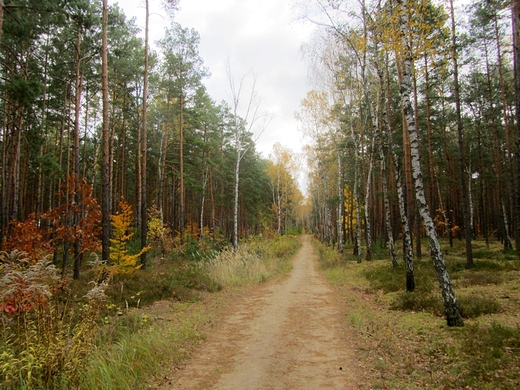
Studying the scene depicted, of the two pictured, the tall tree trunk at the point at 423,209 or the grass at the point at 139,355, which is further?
the tall tree trunk at the point at 423,209

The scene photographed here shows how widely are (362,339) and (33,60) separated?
16383 millimetres

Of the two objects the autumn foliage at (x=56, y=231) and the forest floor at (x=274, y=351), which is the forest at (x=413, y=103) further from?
the autumn foliage at (x=56, y=231)

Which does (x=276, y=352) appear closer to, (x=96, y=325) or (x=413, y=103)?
(x=96, y=325)

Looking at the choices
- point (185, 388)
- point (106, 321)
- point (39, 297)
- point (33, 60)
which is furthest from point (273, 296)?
point (33, 60)

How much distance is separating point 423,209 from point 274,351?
409cm

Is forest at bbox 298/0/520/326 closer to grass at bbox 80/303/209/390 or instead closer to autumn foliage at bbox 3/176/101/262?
grass at bbox 80/303/209/390

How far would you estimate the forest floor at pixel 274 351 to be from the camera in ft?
12.8

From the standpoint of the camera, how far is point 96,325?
3949mm

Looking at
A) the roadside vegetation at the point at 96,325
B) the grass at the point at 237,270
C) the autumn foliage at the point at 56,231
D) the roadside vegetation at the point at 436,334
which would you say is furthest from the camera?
the grass at the point at 237,270

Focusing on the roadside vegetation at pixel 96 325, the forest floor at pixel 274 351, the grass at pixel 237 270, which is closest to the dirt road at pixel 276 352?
the forest floor at pixel 274 351

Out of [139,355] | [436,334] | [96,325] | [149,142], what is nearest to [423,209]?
[436,334]

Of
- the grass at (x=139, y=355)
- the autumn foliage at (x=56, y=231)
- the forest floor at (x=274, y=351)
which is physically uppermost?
the autumn foliage at (x=56, y=231)

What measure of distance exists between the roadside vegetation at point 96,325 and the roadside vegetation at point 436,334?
329 cm

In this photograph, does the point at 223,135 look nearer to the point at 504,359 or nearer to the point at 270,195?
the point at 270,195
